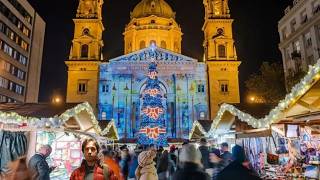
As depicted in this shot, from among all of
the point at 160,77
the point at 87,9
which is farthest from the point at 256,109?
the point at 87,9

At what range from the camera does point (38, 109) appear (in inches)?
545

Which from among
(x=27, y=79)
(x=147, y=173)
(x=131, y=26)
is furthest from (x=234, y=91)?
(x=147, y=173)

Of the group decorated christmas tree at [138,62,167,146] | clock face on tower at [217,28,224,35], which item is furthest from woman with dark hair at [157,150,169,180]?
clock face on tower at [217,28,224,35]

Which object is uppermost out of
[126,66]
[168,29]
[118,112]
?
[168,29]

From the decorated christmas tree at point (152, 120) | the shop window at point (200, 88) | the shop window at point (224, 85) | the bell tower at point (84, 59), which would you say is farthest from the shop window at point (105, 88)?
the decorated christmas tree at point (152, 120)

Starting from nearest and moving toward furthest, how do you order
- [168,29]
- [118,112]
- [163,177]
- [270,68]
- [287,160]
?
[163,177]
[287,160]
[270,68]
[118,112]
[168,29]

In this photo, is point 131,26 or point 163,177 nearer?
point 163,177

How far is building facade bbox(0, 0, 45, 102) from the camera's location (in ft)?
148

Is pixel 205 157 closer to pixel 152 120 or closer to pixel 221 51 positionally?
pixel 152 120

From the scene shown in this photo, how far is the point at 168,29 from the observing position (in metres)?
59.7

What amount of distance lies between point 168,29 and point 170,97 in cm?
1563

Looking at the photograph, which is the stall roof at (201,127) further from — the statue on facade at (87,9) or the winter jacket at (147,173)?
the statue on facade at (87,9)

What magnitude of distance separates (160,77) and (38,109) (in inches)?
1491

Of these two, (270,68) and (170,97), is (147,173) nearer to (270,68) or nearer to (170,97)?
(270,68)
